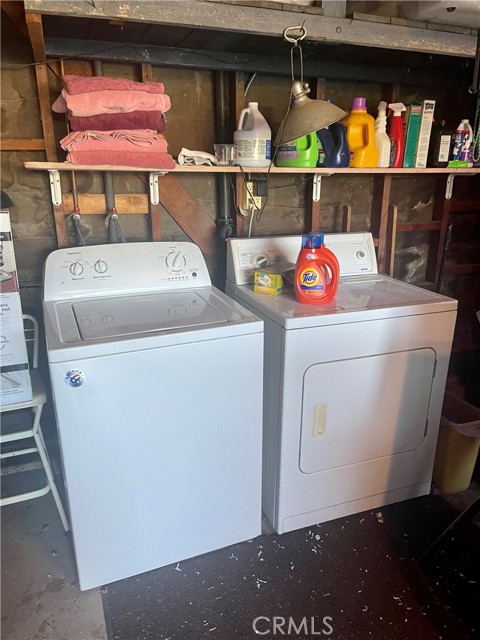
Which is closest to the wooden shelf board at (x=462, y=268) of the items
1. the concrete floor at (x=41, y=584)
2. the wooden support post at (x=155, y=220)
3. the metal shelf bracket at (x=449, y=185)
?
the metal shelf bracket at (x=449, y=185)

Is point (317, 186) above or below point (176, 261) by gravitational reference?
above

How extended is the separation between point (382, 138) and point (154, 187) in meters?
1.13

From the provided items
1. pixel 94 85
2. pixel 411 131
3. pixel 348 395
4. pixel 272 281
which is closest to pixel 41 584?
pixel 348 395

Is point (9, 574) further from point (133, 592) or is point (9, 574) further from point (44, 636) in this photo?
point (133, 592)

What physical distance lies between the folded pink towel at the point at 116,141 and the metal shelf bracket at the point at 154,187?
226 millimetres

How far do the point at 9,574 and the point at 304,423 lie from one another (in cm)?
126

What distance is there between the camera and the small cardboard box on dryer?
1639 mm

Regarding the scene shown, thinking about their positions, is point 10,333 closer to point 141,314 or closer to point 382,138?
point 141,314

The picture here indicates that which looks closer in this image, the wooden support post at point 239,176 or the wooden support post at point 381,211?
the wooden support post at point 239,176

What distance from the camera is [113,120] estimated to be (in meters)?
1.78

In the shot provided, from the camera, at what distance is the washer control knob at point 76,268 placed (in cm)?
190

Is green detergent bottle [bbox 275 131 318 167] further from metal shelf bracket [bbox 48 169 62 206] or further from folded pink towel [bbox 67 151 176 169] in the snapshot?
metal shelf bracket [bbox 48 169 62 206]

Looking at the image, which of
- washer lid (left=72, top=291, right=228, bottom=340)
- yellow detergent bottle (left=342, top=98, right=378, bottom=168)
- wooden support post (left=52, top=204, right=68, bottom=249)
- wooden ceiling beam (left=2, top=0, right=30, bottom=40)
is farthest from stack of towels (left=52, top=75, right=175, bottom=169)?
yellow detergent bottle (left=342, top=98, right=378, bottom=168)

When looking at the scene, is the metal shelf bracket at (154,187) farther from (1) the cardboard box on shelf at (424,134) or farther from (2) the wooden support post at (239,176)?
(1) the cardboard box on shelf at (424,134)
